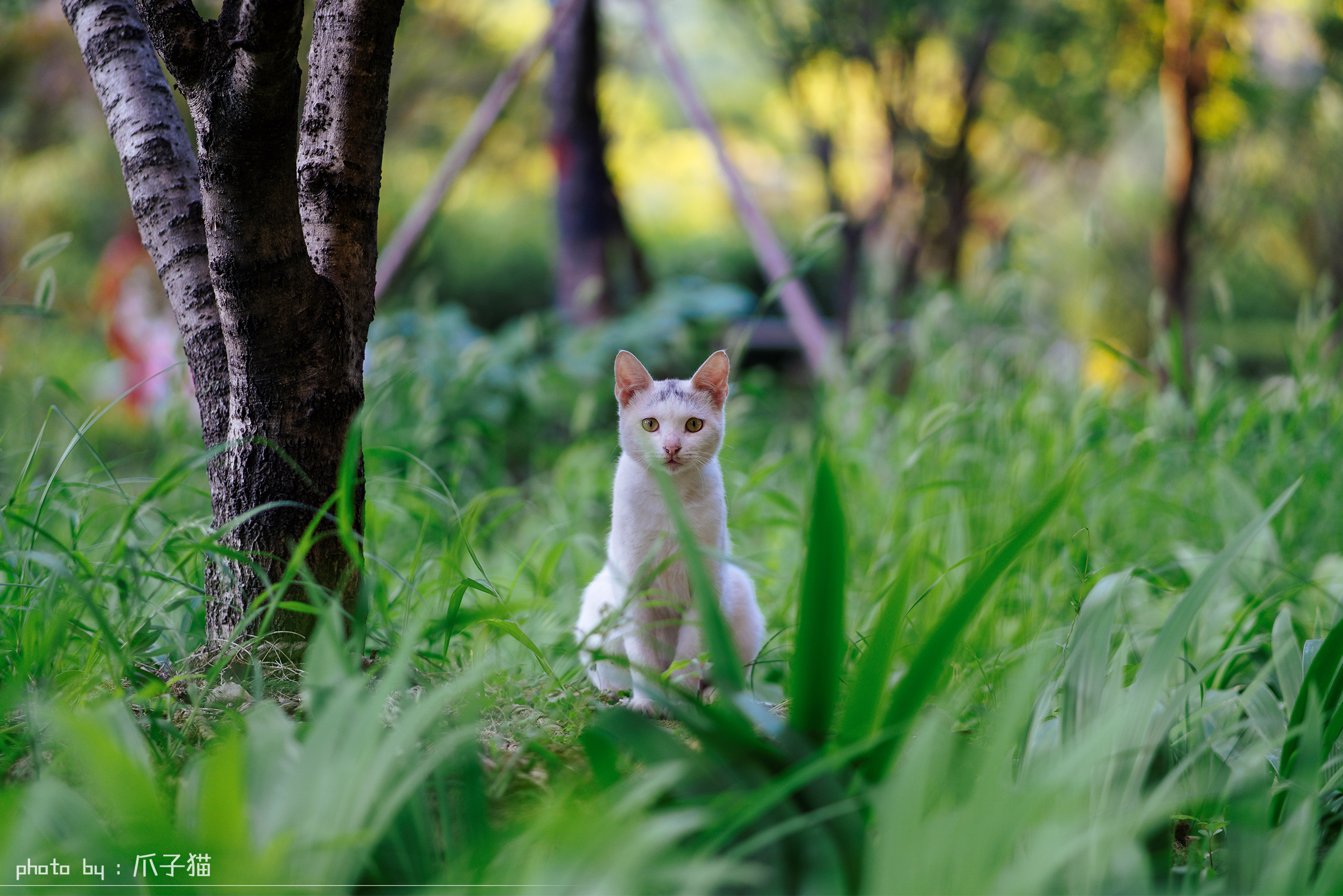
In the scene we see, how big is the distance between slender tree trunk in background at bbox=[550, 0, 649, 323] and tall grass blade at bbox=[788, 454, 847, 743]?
325cm

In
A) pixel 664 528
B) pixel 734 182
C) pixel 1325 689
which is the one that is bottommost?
pixel 1325 689

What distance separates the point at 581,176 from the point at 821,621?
3646 millimetres

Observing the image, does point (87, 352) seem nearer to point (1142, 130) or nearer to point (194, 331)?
point (194, 331)

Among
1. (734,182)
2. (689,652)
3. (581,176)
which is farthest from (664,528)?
(581,176)

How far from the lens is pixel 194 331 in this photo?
1.23 m

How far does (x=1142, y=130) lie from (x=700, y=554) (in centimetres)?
897

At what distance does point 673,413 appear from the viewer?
1.43 m

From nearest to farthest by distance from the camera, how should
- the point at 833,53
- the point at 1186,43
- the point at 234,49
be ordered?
the point at 234,49
the point at 1186,43
the point at 833,53

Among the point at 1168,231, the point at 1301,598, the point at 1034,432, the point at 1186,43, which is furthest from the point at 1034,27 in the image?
the point at 1301,598

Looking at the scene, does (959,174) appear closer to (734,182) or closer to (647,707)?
(734,182)

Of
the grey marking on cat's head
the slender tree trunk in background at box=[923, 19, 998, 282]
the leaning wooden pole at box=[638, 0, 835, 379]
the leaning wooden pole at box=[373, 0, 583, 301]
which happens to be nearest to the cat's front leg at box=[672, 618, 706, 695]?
the grey marking on cat's head

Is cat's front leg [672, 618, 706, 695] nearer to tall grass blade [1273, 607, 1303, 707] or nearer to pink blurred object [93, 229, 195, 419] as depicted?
tall grass blade [1273, 607, 1303, 707]

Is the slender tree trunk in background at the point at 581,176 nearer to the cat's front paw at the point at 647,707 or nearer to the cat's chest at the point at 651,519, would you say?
the cat's chest at the point at 651,519

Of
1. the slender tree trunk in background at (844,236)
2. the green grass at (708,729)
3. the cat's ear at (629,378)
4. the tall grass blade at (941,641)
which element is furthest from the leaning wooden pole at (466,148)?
the tall grass blade at (941,641)
